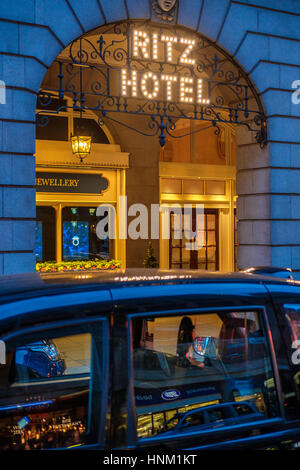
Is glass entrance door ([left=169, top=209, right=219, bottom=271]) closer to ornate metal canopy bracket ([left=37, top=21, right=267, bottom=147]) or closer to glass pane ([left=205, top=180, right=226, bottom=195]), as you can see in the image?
glass pane ([left=205, top=180, right=226, bottom=195])

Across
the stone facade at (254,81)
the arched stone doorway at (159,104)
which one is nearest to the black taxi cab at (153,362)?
the stone facade at (254,81)

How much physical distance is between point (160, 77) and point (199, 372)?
791cm

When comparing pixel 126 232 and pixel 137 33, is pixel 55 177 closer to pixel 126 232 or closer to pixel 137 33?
pixel 126 232

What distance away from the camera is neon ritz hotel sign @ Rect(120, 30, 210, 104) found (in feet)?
32.1

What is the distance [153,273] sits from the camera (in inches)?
128

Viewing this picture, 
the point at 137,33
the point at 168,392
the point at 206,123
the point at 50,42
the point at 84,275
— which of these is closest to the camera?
the point at 168,392

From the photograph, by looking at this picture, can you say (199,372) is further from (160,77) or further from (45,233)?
(45,233)

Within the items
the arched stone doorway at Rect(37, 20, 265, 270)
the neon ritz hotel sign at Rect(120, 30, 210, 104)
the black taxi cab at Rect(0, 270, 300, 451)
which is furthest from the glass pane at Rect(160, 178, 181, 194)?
the black taxi cab at Rect(0, 270, 300, 451)

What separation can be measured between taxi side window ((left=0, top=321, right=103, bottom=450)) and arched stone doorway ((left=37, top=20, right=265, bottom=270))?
6.29 m

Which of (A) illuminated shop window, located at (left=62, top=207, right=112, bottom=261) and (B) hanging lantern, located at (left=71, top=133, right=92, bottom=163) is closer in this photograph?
(B) hanging lantern, located at (left=71, top=133, right=92, bottom=163)

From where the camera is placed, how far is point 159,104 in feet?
42.6

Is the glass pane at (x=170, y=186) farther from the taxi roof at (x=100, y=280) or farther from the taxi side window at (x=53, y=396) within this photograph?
the taxi side window at (x=53, y=396)

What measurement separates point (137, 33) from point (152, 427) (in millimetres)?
8593
